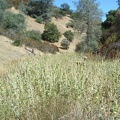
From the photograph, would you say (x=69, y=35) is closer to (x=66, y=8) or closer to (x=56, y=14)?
(x=56, y=14)

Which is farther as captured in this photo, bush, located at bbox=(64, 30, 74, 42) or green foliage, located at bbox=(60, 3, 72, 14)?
green foliage, located at bbox=(60, 3, 72, 14)

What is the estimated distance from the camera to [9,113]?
355 centimetres

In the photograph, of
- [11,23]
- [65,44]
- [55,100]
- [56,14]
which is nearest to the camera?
[55,100]

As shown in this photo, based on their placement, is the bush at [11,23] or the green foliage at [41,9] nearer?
the bush at [11,23]

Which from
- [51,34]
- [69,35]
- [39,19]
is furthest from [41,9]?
[51,34]

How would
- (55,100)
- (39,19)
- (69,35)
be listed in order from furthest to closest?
(39,19), (69,35), (55,100)

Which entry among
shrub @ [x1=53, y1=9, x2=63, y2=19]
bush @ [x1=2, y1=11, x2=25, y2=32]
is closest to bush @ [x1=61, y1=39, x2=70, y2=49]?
bush @ [x1=2, y1=11, x2=25, y2=32]

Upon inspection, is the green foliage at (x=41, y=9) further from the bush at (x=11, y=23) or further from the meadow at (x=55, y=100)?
the meadow at (x=55, y=100)

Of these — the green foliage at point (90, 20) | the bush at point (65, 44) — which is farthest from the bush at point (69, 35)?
the green foliage at point (90, 20)

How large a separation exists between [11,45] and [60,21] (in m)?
29.6

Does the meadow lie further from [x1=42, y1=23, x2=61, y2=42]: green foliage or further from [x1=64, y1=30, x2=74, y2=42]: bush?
[x1=64, y1=30, x2=74, y2=42]: bush

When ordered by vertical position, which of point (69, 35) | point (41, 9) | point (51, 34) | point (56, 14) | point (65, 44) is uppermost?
point (56, 14)

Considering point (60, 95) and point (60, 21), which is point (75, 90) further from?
point (60, 21)

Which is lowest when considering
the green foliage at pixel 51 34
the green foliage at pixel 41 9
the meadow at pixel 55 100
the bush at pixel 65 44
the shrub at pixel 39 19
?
the meadow at pixel 55 100
